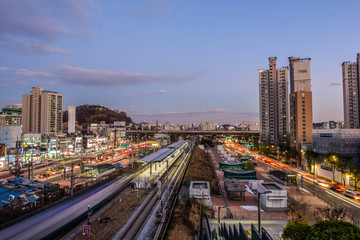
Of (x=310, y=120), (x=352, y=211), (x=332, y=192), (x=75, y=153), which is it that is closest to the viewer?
(x=352, y=211)

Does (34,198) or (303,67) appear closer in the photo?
(34,198)

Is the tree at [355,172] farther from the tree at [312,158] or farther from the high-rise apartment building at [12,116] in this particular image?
the high-rise apartment building at [12,116]

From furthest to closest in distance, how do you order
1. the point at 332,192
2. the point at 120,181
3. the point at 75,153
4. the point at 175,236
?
the point at 75,153
the point at 120,181
the point at 332,192
the point at 175,236

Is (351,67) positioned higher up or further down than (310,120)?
higher up

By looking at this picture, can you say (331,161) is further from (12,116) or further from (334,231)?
(12,116)

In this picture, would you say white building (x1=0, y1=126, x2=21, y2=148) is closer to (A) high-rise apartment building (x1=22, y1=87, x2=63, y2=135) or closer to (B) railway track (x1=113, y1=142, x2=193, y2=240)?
(A) high-rise apartment building (x1=22, y1=87, x2=63, y2=135)

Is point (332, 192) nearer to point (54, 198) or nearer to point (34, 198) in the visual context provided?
point (54, 198)

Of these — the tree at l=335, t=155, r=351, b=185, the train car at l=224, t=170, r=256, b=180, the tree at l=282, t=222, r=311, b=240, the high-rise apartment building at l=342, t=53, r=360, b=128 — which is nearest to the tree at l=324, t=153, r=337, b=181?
the tree at l=335, t=155, r=351, b=185

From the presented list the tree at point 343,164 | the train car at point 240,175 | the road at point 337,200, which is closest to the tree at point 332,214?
the road at point 337,200

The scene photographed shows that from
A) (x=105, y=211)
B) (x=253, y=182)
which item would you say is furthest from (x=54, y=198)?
(x=253, y=182)
